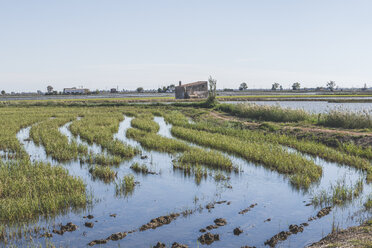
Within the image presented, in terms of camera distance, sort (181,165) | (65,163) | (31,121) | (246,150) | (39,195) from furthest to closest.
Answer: (31,121) < (246,150) < (65,163) < (181,165) < (39,195)

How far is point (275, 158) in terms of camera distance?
1181 centimetres

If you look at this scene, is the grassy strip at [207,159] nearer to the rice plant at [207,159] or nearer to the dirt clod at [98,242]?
the rice plant at [207,159]

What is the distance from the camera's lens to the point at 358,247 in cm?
500

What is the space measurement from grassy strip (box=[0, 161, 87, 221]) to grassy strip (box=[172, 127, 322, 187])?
661 cm

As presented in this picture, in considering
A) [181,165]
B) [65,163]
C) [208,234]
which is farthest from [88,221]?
[65,163]

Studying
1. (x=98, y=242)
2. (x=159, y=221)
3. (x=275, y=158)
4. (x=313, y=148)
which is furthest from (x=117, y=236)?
(x=313, y=148)

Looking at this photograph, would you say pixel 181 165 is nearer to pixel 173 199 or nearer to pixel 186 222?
pixel 173 199

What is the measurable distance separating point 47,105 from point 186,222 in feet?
153

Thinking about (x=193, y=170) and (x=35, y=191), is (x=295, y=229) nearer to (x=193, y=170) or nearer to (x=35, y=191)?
(x=193, y=170)

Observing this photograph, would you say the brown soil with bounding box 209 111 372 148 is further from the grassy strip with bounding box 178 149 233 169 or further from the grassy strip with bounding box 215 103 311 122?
the grassy strip with bounding box 178 149 233 169

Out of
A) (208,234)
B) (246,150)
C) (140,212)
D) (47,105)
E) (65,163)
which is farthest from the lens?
(47,105)

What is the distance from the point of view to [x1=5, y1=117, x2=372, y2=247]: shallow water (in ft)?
20.6

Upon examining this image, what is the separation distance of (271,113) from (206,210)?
18.6 meters

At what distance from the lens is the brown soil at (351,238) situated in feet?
17.0
